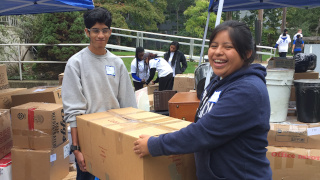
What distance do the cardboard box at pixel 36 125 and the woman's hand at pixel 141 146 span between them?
5.80 ft

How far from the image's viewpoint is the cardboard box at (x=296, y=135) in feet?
9.36

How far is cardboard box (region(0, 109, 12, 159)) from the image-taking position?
3.00 metres

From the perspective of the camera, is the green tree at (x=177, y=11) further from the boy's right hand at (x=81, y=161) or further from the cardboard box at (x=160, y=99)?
the boy's right hand at (x=81, y=161)

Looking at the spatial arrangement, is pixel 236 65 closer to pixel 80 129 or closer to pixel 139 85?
pixel 80 129

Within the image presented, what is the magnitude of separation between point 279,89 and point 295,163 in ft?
2.54

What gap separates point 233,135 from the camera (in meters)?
1.19

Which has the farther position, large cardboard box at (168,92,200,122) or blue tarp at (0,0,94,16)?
blue tarp at (0,0,94,16)

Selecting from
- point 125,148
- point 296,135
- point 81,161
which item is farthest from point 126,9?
point 125,148

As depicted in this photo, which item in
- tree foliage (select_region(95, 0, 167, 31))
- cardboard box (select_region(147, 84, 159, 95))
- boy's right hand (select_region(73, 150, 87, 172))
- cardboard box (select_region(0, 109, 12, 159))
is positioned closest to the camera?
boy's right hand (select_region(73, 150, 87, 172))

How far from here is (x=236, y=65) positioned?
1.29m

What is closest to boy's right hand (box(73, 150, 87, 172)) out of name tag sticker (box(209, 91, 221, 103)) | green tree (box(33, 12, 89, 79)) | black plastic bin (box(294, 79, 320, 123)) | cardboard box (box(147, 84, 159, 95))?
name tag sticker (box(209, 91, 221, 103))

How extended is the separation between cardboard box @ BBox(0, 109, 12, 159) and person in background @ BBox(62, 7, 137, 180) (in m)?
1.45

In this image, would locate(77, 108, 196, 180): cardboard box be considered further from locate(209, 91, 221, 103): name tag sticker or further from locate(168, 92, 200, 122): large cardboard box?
locate(168, 92, 200, 122): large cardboard box

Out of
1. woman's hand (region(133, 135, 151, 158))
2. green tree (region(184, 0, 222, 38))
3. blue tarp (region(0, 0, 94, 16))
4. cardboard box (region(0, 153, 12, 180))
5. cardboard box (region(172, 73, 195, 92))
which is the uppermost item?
green tree (region(184, 0, 222, 38))
